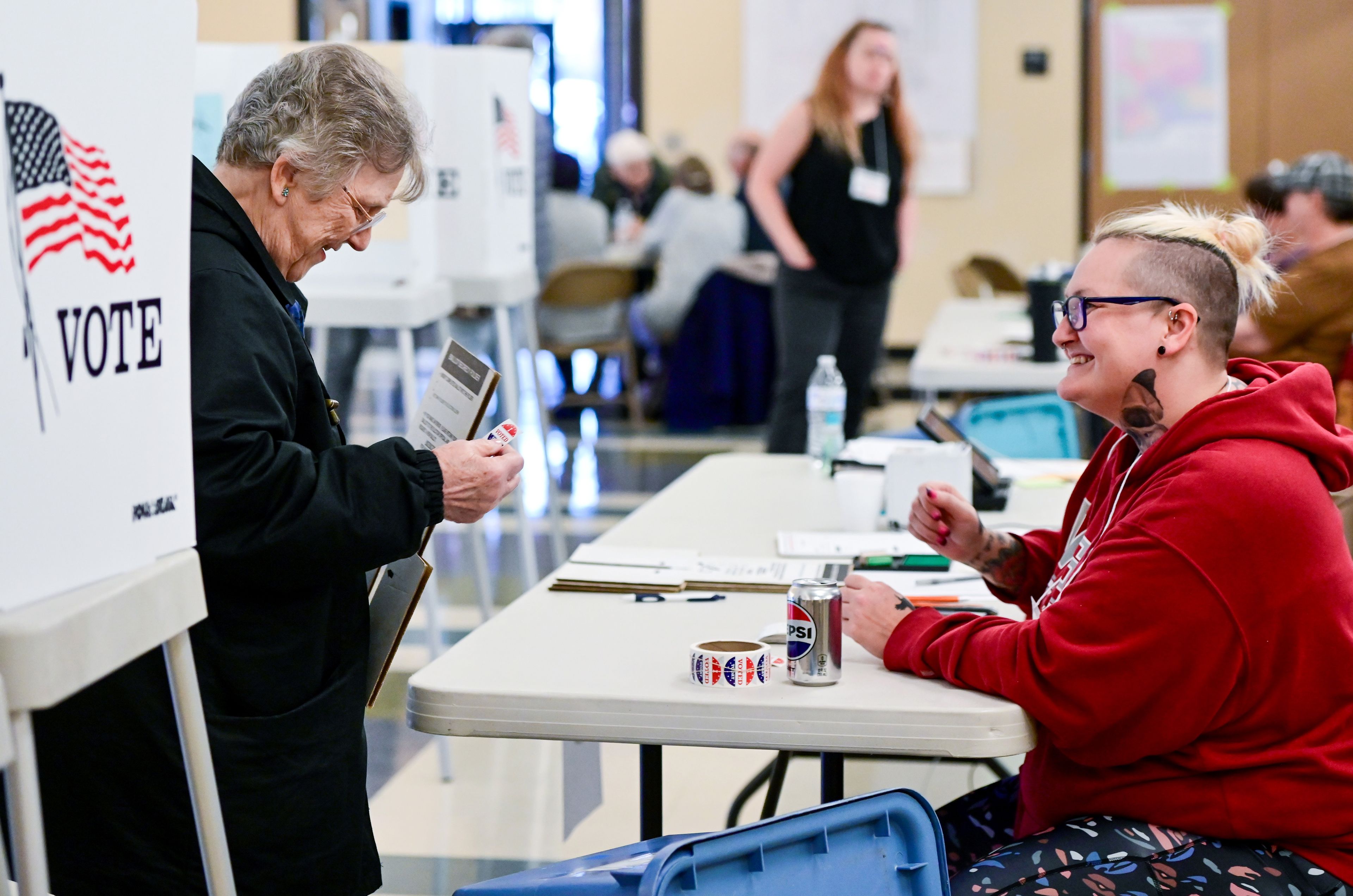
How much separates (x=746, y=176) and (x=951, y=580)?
232 inches

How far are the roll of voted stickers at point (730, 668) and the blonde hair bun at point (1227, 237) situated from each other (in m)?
0.60

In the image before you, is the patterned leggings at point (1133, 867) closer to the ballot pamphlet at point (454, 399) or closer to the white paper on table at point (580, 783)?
the white paper on table at point (580, 783)

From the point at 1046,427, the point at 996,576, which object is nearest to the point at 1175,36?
the point at 1046,427

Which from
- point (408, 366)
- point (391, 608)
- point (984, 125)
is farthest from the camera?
point (984, 125)

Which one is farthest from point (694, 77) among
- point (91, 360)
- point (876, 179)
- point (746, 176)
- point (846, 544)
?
point (91, 360)

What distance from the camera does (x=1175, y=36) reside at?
9.43 m

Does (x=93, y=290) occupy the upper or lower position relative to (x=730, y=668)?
upper

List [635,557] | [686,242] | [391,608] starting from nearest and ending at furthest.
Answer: [391,608] → [635,557] → [686,242]

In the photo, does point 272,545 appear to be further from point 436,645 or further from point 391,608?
point 436,645

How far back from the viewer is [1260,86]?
938 centimetres

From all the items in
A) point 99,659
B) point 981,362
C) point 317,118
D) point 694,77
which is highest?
point 694,77

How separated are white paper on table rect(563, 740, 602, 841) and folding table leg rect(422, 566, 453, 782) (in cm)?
124

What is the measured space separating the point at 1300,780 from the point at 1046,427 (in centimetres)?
200

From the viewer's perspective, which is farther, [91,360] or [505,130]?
[505,130]
